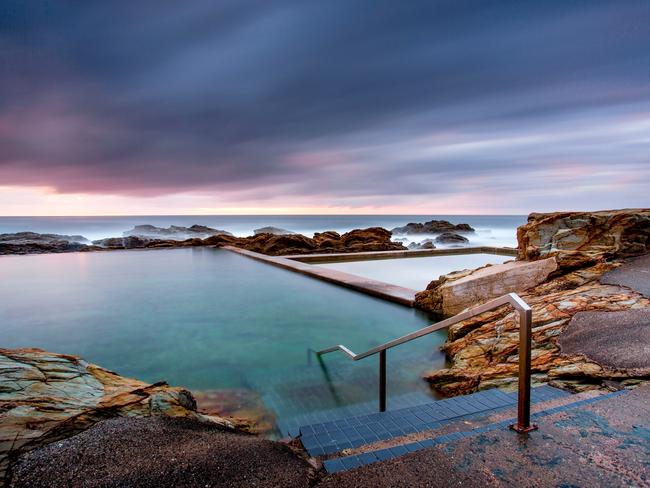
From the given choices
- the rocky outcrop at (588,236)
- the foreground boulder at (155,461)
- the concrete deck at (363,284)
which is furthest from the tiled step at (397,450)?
the concrete deck at (363,284)

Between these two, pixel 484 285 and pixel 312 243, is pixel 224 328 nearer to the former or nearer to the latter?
pixel 484 285

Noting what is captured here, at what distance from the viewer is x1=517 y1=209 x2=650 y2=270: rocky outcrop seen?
5.15m

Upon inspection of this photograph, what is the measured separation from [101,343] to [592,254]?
23.7 ft

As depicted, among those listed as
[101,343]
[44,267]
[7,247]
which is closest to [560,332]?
[101,343]

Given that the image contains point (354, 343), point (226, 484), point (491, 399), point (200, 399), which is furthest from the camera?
point (354, 343)

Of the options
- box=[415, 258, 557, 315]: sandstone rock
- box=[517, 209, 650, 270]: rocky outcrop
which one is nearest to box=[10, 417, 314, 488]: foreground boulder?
box=[415, 258, 557, 315]: sandstone rock

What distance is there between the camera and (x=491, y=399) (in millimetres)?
2537

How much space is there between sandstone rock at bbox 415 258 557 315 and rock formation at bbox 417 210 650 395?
0.05 ft

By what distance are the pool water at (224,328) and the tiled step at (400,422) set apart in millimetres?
1356

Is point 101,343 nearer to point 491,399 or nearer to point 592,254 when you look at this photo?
point 491,399

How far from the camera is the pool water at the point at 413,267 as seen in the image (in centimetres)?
1112

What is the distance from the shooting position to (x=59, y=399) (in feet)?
6.79

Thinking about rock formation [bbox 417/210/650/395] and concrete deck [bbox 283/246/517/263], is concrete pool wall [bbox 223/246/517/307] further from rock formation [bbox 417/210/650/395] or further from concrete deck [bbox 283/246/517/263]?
rock formation [bbox 417/210/650/395]

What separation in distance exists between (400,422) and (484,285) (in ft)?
12.5
